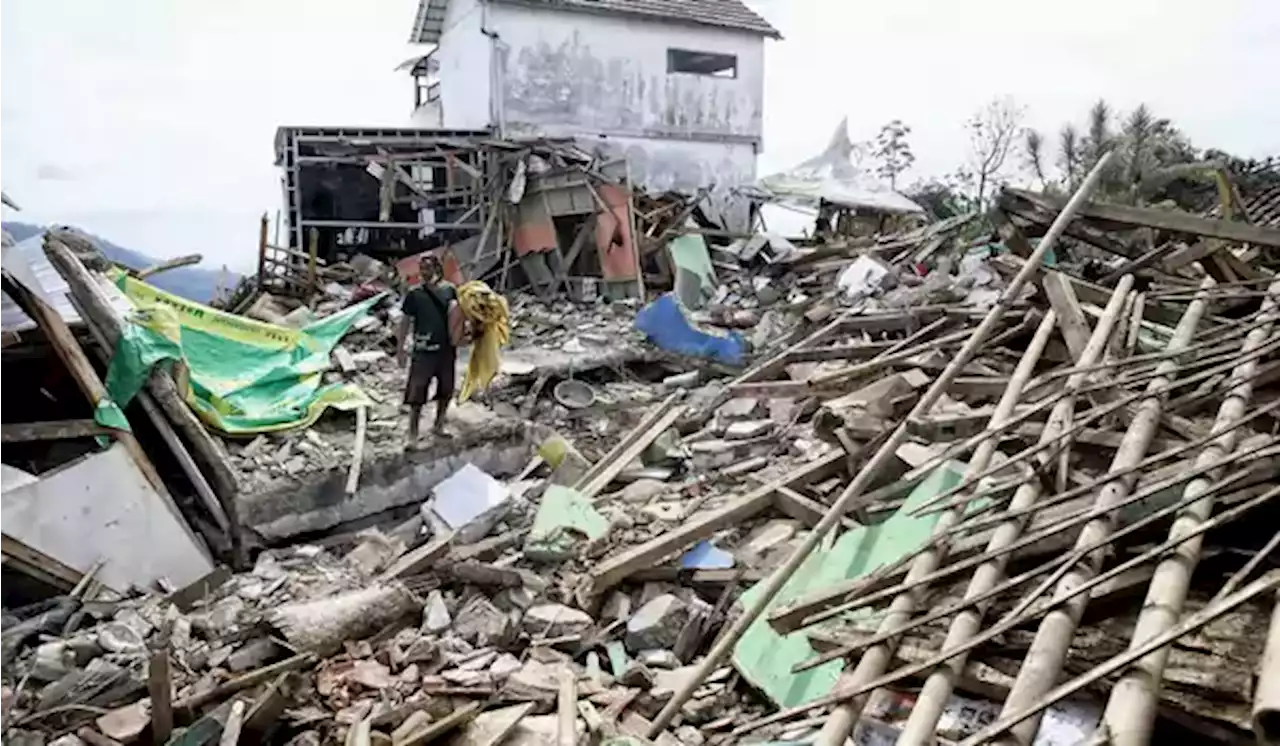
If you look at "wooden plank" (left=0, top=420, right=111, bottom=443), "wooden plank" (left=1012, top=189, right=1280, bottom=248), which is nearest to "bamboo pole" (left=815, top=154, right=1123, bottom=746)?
"wooden plank" (left=1012, top=189, right=1280, bottom=248)

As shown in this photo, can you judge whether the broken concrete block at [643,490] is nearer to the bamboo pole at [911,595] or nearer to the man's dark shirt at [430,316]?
the man's dark shirt at [430,316]

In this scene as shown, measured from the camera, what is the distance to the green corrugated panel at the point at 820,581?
3.83 meters

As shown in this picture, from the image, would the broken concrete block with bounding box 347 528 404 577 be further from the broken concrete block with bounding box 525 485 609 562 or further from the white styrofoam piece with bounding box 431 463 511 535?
the broken concrete block with bounding box 525 485 609 562

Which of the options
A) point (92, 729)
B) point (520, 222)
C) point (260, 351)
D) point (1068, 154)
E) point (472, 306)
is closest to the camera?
point (92, 729)

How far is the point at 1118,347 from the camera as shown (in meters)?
4.90

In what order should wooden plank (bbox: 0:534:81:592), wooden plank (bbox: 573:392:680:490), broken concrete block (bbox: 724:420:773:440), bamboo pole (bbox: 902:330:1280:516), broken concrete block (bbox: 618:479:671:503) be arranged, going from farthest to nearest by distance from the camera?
broken concrete block (bbox: 724:420:773:440) < wooden plank (bbox: 573:392:680:490) < broken concrete block (bbox: 618:479:671:503) < wooden plank (bbox: 0:534:81:592) < bamboo pole (bbox: 902:330:1280:516)

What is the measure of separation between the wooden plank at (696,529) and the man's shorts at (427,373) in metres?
2.78

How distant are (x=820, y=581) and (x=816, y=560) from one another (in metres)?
0.18

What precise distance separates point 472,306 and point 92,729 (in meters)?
4.33

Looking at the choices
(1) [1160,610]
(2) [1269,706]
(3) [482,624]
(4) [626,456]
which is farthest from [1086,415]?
(4) [626,456]

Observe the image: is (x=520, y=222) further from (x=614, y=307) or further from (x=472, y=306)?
(x=472, y=306)

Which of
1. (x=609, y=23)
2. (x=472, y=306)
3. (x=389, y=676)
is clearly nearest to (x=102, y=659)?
(x=389, y=676)

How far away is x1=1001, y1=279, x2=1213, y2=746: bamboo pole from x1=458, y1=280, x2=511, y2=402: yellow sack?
5.19m

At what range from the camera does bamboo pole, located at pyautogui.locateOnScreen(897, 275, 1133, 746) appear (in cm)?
237
